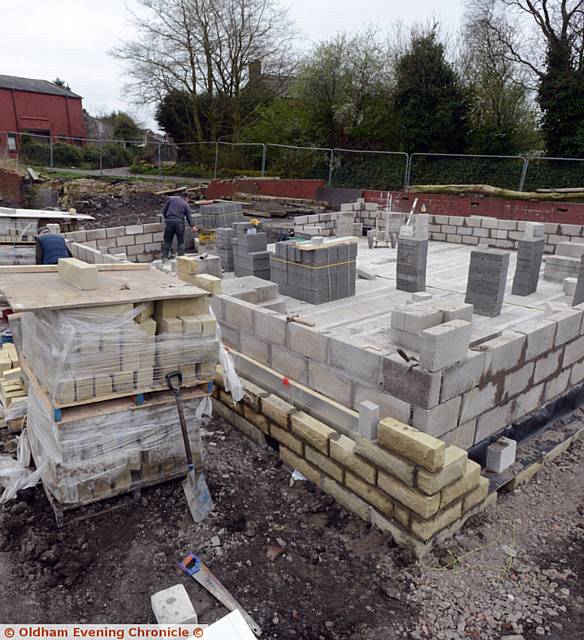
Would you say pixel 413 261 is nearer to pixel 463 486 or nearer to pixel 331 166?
pixel 463 486

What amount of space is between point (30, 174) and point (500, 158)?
19.5 m

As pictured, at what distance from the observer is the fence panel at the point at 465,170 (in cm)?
1886

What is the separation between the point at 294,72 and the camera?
92.5ft

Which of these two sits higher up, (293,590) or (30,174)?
(30,174)

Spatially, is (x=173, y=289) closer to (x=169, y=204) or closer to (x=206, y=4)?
(x=169, y=204)

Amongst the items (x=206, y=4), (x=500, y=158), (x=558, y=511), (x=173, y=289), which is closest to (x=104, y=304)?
(x=173, y=289)

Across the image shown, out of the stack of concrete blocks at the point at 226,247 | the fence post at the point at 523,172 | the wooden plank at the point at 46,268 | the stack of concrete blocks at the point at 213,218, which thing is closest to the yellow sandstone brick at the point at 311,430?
the wooden plank at the point at 46,268

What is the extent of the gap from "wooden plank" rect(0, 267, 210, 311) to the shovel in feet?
2.37

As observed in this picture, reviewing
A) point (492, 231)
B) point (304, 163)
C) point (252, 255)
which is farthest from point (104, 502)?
point (304, 163)

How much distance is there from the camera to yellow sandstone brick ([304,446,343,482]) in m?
4.74

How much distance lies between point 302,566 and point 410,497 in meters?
1.00

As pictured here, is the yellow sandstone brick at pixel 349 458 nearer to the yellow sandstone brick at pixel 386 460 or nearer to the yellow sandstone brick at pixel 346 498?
the yellow sandstone brick at pixel 386 460

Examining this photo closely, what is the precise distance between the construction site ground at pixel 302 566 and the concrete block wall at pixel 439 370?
0.94 metres

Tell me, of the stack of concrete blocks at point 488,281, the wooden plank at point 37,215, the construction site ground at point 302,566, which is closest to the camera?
the construction site ground at point 302,566
